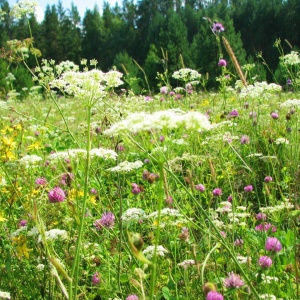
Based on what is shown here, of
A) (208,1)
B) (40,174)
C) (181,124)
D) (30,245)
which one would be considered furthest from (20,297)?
(208,1)

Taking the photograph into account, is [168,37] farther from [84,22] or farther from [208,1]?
[208,1]

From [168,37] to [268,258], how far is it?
3156cm

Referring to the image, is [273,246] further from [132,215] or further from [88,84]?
→ [88,84]

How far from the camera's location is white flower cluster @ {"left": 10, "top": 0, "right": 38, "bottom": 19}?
109 inches

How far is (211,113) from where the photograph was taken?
469 cm

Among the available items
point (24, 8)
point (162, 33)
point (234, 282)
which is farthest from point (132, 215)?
point (162, 33)

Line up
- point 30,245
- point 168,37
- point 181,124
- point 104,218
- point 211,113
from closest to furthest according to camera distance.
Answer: point 181,124 < point 104,218 < point 30,245 < point 211,113 < point 168,37

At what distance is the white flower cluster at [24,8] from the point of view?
2760 millimetres

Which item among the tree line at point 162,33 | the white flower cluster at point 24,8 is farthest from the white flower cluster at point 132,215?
the tree line at point 162,33

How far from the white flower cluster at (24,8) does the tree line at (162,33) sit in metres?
21.5

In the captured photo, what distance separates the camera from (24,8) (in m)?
A: 2.76

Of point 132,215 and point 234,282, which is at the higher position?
point 132,215

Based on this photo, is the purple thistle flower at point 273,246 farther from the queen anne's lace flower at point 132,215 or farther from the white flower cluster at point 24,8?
the white flower cluster at point 24,8

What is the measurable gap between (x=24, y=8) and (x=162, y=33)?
1232 inches
